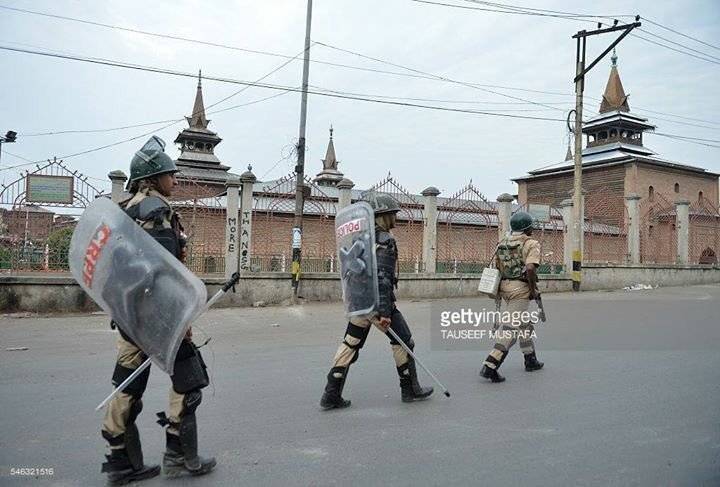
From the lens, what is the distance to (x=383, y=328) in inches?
190

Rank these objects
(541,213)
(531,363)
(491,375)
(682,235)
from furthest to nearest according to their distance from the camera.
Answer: (682,235)
(541,213)
(531,363)
(491,375)

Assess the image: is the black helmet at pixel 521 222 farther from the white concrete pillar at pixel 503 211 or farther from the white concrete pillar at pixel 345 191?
the white concrete pillar at pixel 503 211

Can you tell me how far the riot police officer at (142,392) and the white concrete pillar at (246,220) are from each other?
9626 mm

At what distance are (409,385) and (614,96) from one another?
45.6 metres

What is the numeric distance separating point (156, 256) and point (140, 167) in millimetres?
666

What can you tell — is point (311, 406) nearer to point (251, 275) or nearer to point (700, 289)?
point (251, 275)

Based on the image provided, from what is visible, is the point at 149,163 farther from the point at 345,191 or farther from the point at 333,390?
the point at 345,191

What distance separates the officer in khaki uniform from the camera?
6.15 metres

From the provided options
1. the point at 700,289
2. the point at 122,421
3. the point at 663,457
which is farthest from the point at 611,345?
the point at 700,289

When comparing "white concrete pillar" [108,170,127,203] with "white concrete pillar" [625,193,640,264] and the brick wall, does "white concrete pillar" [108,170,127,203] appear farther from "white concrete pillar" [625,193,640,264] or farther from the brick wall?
the brick wall

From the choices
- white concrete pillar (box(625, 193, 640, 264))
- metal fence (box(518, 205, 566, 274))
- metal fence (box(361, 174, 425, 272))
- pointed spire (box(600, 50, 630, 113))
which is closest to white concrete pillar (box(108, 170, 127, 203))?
metal fence (box(361, 174, 425, 272))

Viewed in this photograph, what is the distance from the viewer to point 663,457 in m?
3.63

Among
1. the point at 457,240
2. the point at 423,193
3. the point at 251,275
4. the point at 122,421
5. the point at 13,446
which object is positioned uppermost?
the point at 423,193

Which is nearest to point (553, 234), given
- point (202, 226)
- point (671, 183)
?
point (202, 226)
